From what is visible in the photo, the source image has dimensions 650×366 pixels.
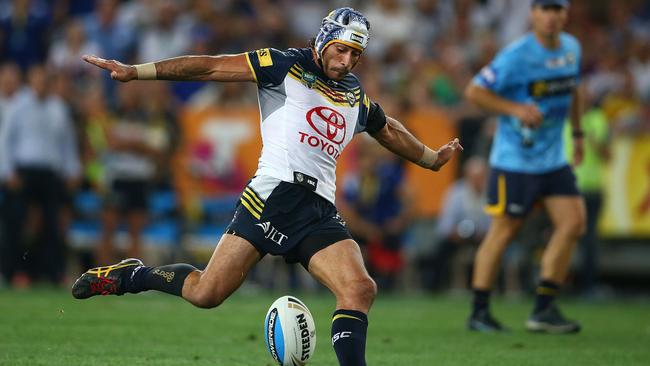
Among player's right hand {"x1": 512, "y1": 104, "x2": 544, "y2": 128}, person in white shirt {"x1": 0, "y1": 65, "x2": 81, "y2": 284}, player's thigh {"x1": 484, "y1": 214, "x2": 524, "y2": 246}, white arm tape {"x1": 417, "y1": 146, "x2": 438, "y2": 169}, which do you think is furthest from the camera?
person in white shirt {"x1": 0, "y1": 65, "x2": 81, "y2": 284}

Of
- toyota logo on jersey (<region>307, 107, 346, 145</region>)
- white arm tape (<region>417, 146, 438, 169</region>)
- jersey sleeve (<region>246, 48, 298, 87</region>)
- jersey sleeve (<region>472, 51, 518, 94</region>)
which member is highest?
jersey sleeve (<region>472, 51, 518, 94</region>)

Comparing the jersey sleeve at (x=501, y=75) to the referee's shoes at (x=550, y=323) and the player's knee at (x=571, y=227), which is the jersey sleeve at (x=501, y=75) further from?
the referee's shoes at (x=550, y=323)

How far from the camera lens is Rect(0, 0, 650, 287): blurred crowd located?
1620 centimetres

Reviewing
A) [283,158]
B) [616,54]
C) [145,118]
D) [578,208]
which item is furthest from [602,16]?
[283,158]

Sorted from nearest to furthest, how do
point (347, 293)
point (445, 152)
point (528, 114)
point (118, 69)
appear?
point (347, 293) < point (118, 69) < point (445, 152) < point (528, 114)

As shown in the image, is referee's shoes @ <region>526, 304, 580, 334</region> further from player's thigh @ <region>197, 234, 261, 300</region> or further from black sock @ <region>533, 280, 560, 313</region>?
player's thigh @ <region>197, 234, 261, 300</region>

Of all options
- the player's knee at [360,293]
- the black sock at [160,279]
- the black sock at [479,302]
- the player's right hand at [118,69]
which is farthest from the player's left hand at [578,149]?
the player's right hand at [118,69]

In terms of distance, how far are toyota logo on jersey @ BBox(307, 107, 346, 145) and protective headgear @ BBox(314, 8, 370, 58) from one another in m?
0.35

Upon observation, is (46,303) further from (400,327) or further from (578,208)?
(578,208)

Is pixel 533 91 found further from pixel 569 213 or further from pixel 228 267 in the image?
pixel 228 267

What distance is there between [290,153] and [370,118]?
668 mm

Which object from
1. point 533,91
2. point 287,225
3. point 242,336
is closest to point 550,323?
point 533,91

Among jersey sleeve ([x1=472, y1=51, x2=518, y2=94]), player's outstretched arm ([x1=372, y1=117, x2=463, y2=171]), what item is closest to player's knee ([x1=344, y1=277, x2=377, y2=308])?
player's outstretched arm ([x1=372, y1=117, x2=463, y2=171])

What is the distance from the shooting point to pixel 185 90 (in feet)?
62.0
